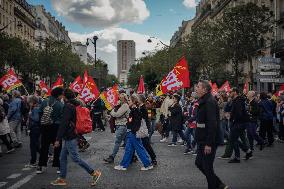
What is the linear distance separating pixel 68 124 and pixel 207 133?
8.98 feet

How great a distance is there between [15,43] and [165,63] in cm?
2417

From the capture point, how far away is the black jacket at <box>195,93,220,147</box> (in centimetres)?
674

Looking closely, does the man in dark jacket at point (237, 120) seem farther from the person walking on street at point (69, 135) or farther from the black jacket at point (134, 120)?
the person walking on street at point (69, 135)

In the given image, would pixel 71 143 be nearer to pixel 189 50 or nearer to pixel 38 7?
pixel 189 50

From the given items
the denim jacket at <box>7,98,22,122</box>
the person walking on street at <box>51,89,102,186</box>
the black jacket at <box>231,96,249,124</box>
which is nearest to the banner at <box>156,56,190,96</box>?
the black jacket at <box>231,96,249,124</box>

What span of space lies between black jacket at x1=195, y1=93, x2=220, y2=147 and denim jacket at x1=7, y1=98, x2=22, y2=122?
8.44m

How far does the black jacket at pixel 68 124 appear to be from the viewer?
848 cm

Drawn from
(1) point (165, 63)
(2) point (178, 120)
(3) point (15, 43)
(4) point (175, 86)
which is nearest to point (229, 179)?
(2) point (178, 120)

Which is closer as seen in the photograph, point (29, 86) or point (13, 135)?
point (13, 135)

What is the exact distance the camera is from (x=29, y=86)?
7400 centimetres

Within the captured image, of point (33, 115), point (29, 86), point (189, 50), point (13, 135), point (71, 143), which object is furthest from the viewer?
point (29, 86)

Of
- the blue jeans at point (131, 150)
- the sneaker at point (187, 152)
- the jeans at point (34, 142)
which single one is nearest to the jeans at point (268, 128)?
the sneaker at point (187, 152)

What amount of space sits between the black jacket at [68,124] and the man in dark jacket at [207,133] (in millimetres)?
2516

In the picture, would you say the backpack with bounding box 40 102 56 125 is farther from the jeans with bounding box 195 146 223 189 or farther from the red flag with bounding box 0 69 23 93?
the red flag with bounding box 0 69 23 93
